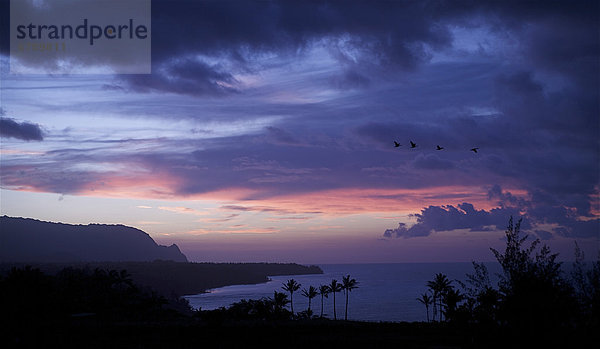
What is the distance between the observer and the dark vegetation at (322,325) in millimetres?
22812

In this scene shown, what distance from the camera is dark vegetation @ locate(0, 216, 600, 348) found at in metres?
22.8

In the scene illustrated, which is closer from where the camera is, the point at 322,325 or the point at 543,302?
the point at 543,302

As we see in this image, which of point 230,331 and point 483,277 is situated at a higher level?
point 483,277

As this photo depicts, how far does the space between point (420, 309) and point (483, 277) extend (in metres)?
183

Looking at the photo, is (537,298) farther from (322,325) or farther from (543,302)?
(322,325)

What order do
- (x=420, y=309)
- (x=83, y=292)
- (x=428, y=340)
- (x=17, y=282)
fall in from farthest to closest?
1. (x=420, y=309)
2. (x=83, y=292)
3. (x=17, y=282)
4. (x=428, y=340)

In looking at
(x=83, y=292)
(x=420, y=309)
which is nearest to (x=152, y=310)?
(x=83, y=292)

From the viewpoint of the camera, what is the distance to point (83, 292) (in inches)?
3302

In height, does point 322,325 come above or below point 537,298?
below

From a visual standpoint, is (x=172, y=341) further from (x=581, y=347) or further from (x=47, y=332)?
(x=581, y=347)

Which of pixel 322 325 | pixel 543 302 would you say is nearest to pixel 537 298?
pixel 543 302

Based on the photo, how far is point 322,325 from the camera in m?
67.8

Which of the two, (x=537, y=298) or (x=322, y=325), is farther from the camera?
(x=322, y=325)

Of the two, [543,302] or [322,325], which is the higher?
[543,302]
